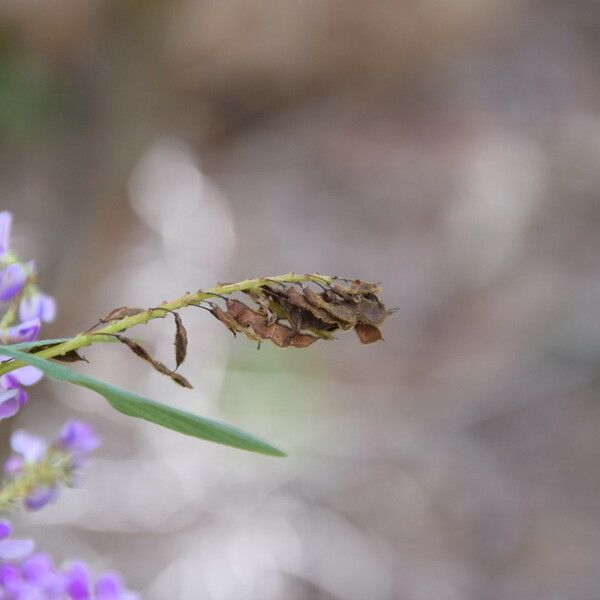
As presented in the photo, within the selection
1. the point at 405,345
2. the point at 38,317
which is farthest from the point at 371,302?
the point at 405,345

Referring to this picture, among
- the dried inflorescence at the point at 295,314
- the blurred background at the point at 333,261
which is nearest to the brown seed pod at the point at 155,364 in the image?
the dried inflorescence at the point at 295,314

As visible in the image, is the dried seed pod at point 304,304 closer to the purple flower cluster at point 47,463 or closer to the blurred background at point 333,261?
the purple flower cluster at point 47,463

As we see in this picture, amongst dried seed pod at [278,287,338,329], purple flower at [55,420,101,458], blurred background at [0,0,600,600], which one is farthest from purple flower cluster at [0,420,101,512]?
blurred background at [0,0,600,600]

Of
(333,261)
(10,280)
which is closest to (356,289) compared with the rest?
(10,280)

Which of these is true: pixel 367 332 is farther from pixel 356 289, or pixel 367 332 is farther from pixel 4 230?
pixel 4 230

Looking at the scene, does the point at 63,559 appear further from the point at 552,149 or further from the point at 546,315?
the point at 552,149

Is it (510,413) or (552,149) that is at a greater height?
(552,149)
